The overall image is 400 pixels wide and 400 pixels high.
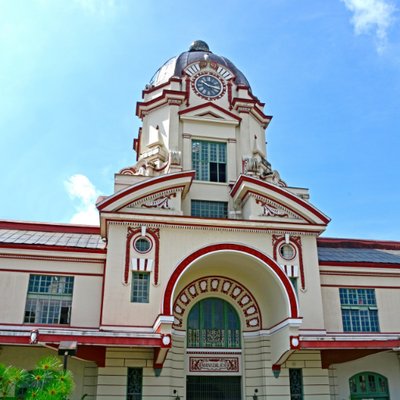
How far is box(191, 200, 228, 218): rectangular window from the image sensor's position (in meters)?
24.2

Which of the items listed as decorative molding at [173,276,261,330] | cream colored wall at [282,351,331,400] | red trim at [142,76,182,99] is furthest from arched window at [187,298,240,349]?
red trim at [142,76,182,99]

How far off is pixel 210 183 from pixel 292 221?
4859mm

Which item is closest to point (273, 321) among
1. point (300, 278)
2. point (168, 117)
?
point (300, 278)

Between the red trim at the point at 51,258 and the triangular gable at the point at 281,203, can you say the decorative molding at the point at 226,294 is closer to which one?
the triangular gable at the point at 281,203

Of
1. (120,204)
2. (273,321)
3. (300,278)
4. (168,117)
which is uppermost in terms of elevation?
(168,117)

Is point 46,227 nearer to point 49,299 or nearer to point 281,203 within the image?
point 49,299

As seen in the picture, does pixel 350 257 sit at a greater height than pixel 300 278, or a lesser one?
greater

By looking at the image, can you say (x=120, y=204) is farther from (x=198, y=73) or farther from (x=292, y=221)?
(x=198, y=73)

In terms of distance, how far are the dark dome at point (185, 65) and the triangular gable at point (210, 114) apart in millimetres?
3353

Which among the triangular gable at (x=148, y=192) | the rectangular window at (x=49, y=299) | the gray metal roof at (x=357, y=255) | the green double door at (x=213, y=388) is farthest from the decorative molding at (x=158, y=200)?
the gray metal roof at (x=357, y=255)

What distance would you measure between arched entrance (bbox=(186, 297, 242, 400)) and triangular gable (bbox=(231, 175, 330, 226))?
4909 mm

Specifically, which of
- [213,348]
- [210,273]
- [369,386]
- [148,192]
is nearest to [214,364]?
[213,348]

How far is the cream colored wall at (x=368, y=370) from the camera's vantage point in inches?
844

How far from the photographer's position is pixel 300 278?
21656 millimetres
